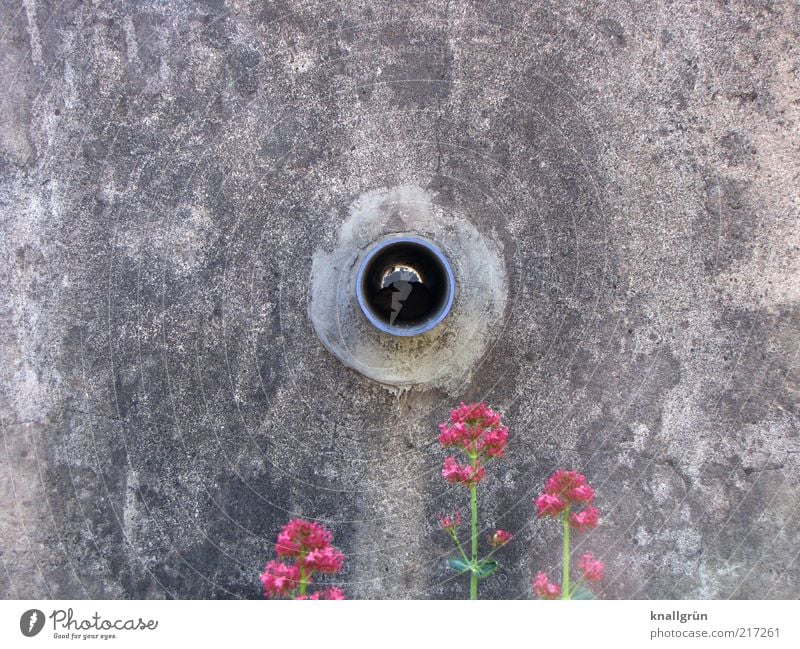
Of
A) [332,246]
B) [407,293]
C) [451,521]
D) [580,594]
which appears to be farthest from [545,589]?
[332,246]

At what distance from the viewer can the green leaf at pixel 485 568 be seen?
3.08 metres

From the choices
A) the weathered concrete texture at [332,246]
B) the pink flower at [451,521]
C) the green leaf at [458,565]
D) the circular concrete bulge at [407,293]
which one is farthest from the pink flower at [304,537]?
the circular concrete bulge at [407,293]

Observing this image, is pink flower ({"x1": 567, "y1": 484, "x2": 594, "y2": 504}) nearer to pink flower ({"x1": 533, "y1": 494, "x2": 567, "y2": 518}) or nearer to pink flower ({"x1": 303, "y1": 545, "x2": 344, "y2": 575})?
pink flower ({"x1": 533, "y1": 494, "x2": 567, "y2": 518})

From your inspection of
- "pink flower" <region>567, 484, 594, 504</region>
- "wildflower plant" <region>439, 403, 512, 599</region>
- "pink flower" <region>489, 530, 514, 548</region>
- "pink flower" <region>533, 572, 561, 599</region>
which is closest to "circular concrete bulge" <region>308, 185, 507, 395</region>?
"wildflower plant" <region>439, 403, 512, 599</region>

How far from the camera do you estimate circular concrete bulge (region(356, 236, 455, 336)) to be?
320 cm

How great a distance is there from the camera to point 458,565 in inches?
125

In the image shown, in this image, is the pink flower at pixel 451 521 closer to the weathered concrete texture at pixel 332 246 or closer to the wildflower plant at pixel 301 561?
the weathered concrete texture at pixel 332 246

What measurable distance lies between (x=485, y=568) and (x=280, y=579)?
1040 mm

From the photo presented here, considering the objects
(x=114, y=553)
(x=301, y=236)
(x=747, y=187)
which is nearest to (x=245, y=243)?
(x=301, y=236)

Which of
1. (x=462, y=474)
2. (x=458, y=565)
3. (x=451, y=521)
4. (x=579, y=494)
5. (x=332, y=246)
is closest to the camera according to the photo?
(x=579, y=494)

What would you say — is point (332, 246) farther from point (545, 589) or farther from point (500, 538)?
point (545, 589)

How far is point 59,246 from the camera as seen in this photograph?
3.33m

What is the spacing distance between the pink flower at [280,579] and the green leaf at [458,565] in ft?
2.67

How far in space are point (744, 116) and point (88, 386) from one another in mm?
3749
